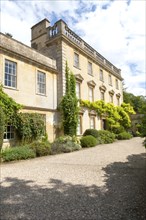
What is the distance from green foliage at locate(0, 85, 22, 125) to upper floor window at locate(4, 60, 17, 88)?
1.12 meters

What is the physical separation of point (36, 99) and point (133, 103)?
34.3 m

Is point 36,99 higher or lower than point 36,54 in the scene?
lower

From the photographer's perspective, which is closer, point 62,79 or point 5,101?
point 5,101

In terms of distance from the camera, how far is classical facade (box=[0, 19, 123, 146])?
488 inches

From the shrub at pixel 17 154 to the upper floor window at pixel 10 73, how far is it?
4760mm

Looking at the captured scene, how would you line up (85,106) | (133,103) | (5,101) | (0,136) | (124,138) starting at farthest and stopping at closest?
(133,103), (124,138), (85,106), (5,101), (0,136)

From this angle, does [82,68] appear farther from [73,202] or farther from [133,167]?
[73,202]

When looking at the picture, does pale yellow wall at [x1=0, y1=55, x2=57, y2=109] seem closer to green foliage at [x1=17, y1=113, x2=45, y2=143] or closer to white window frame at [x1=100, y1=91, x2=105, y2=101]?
green foliage at [x1=17, y1=113, x2=45, y2=143]

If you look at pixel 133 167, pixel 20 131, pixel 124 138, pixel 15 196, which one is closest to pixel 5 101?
pixel 20 131

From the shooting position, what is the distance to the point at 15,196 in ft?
15.1

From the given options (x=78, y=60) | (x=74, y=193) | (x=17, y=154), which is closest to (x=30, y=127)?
(x=17, y=154)

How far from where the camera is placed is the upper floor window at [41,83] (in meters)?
14.3

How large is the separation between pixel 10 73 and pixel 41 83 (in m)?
2.93

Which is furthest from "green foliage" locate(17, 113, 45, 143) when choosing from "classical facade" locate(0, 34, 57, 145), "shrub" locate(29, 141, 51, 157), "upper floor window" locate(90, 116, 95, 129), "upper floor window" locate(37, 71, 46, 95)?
"upper floor window" locate(90, 116, 95, 129)
